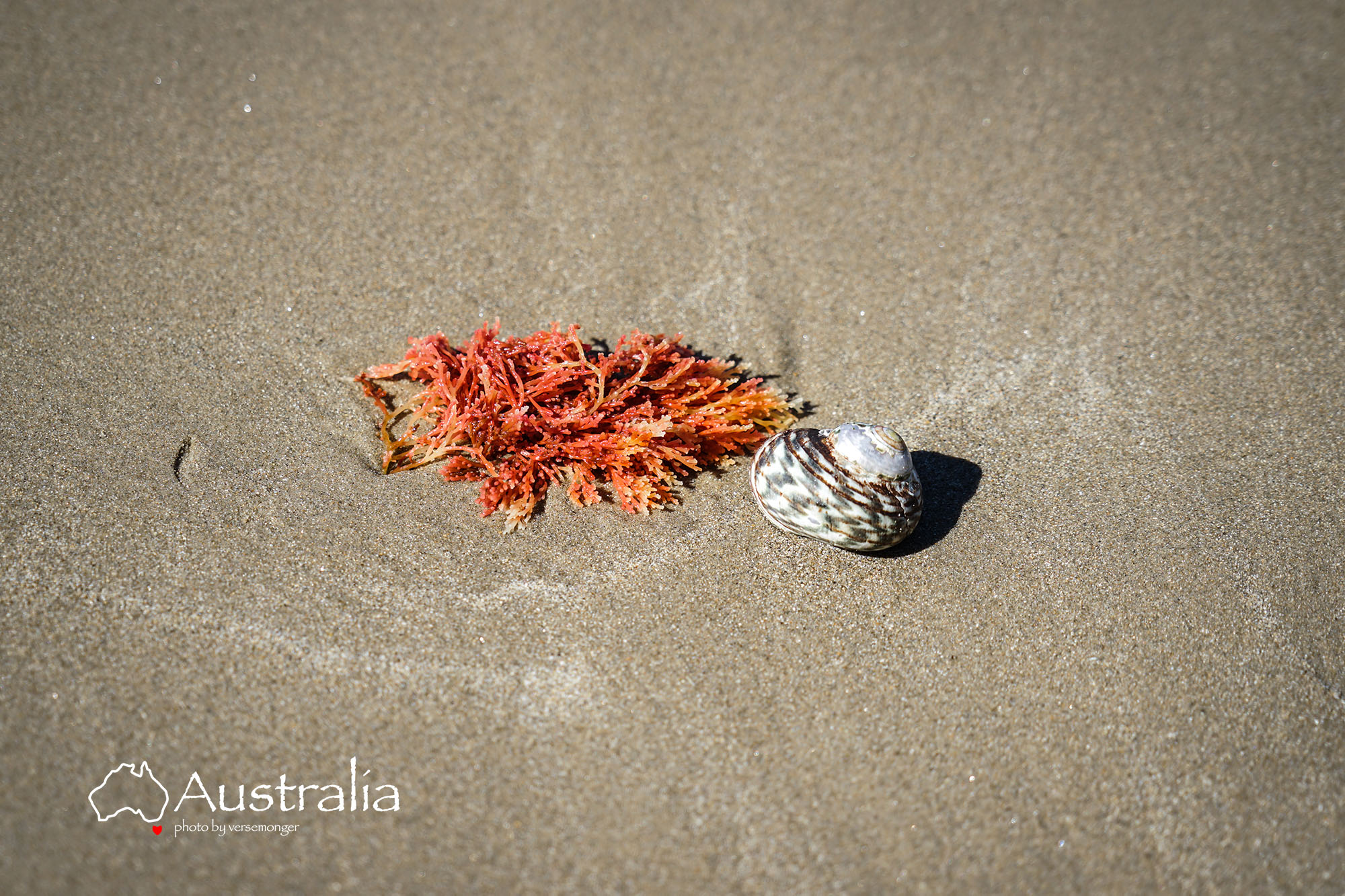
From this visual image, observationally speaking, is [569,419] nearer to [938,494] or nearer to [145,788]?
[938,494]

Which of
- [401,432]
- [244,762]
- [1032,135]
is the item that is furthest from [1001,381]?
[244,762]

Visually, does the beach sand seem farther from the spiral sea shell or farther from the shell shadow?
the spiral sea shell

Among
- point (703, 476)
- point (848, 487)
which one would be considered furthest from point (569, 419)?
point (848, 487)

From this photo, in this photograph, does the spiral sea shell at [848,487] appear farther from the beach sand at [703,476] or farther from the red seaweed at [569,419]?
the red seaweed at [569,419]

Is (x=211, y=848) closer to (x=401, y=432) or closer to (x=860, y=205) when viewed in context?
(x=401, y=432)

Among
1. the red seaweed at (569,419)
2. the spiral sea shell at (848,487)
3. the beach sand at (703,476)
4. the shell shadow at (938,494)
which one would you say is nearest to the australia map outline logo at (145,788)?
the beach sand at (703,476)

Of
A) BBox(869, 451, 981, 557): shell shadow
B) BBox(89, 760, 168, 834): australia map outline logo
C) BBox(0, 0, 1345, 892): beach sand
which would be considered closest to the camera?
BBox(89, 760, 168, 834): australia map outline logo

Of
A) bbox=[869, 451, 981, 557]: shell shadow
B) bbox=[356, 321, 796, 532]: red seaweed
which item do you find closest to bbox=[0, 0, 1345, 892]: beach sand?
bbox=[869, 451, 981, 557]: shell shadow
